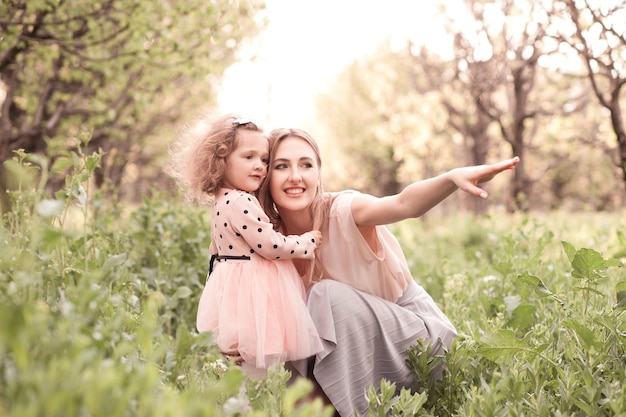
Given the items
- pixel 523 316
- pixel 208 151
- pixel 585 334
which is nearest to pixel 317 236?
pixel 208 151

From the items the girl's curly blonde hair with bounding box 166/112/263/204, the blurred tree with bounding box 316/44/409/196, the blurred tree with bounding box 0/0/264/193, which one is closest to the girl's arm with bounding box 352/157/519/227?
the girl's curly blonde hair with bounding box 166/112/263/204

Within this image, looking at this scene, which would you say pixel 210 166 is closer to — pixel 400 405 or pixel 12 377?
pixel 400 405

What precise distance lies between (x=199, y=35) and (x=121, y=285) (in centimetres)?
370

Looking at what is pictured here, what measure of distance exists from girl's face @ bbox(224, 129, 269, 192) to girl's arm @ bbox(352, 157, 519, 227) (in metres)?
0.52

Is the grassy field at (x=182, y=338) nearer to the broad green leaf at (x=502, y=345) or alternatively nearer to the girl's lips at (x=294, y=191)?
the broad green leaf at (x=502, y=345)

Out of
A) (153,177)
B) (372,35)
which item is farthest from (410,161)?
(153,177)

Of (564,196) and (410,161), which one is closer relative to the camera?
(410,161)

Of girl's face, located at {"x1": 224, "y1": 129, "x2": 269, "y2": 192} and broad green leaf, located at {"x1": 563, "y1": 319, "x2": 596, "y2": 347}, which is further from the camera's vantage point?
girl's face, located at {"x1": 224, "y1": 129, "x2": 269, "y2": 192}

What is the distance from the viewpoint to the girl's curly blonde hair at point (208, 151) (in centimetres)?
306

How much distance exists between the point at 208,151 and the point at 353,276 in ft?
3.25

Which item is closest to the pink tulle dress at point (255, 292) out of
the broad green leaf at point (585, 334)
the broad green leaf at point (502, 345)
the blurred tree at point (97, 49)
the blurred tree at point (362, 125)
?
the broad green leaf at point (502, 345)

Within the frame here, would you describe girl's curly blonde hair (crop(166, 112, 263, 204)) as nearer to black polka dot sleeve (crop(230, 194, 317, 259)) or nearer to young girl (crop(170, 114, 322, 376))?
young girl (crop(170, 114, 322, 376))

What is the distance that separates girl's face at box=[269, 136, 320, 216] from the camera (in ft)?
10.0

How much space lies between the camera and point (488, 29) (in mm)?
9680
